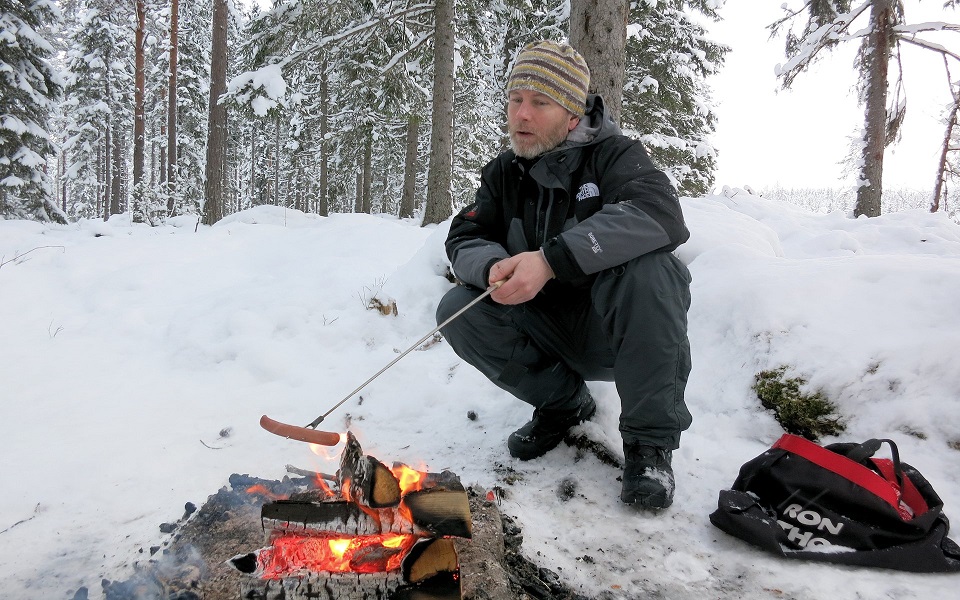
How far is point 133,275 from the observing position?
203 inches

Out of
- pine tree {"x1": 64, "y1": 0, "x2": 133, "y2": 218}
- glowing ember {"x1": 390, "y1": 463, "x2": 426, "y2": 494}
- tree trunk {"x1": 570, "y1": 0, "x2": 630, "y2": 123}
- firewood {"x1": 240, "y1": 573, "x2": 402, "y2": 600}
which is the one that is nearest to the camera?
firewood {"x1": 240, "y1": 573, "x2": 402, "y2": 600}

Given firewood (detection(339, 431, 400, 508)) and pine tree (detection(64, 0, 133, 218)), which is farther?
pine tree (detection(64, 0, 133, 218))

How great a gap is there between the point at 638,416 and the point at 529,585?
79 centimetres

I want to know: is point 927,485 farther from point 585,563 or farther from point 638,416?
point 585,563

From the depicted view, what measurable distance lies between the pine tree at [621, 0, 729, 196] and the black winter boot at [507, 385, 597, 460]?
11791 mm

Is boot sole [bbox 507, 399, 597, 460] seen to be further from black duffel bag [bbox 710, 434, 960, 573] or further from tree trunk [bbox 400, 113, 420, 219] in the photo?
tree trunk [bbox 400, 113, 420, 219]

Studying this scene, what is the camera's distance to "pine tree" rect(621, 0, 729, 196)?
13.0 m

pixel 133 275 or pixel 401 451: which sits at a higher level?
pixel 133 275

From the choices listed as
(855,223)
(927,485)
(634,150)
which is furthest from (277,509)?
(855,223)

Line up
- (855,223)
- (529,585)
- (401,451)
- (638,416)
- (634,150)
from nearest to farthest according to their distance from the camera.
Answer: (529,585), (638,416), (634,150), (401,451), (855,223)

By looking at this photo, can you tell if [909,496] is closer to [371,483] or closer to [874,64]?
[371,483]

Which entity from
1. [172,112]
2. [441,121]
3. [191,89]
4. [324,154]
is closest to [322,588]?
[441,121]

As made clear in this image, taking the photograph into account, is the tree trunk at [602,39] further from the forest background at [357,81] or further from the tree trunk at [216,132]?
the tree trunk at [216,132]

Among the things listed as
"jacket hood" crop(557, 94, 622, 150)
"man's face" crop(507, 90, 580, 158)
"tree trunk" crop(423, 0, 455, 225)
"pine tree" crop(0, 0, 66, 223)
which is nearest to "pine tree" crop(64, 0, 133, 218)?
"pine tree" crop(0, 0, 66, 223)
